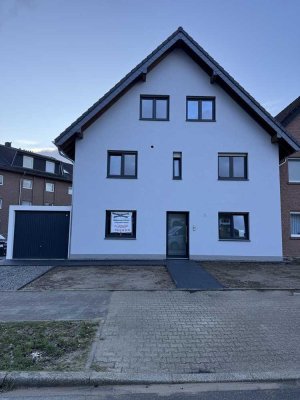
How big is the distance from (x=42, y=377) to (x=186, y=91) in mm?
13752

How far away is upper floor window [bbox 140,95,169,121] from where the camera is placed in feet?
48.2

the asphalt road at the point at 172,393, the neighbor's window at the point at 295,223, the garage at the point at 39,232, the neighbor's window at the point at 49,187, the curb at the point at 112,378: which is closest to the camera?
the asphalt road at the point at 172,393

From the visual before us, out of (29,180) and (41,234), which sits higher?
(29,180)

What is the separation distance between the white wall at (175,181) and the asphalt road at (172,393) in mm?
10256

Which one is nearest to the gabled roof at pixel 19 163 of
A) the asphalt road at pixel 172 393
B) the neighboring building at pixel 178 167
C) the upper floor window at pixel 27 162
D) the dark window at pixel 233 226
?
the upper floor window at pixel 27 162

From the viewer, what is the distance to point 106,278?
9758 mm

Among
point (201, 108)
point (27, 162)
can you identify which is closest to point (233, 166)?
point (201, 108)

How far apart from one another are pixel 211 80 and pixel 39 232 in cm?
1128

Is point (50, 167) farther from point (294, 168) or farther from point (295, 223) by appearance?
point (295, 223)

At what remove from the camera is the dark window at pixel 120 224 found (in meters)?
14.2

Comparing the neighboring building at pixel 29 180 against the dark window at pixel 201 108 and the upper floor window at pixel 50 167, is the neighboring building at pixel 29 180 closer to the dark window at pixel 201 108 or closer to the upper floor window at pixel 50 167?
the upper floor window at pixel 50 167

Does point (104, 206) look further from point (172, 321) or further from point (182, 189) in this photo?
point (172, 321)

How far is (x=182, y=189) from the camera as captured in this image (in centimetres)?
1426

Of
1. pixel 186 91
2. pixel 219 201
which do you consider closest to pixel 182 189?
pixel 219 201
